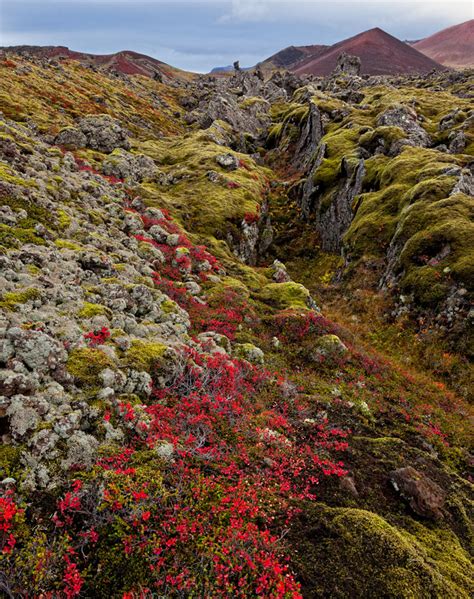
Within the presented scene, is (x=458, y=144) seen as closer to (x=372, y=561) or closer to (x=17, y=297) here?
(x=372, y=561)

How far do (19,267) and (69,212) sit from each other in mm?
11339

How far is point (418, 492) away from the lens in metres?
11.5

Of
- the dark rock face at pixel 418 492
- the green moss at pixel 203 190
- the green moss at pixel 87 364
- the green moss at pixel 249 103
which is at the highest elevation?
the green moss at pixel 249 103

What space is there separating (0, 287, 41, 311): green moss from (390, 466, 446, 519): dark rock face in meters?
14.7

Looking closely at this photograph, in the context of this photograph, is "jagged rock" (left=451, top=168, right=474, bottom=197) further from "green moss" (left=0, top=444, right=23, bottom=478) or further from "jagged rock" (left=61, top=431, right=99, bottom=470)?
"green moss" (left=0, top=444, right=23, bottom=478)

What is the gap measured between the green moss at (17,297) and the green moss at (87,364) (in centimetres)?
293

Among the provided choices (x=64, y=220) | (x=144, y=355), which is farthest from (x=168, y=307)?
(x=64, y=220)

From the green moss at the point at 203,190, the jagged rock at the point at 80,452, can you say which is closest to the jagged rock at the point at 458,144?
the green moss at the point at 203,190

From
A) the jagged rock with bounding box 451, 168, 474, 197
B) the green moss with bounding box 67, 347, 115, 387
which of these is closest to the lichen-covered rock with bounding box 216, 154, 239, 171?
the jagged rock with bounding box 451, 168, 474, 197

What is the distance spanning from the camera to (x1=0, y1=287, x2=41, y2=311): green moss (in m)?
12.7

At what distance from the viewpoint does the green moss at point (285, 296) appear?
91.4 ft

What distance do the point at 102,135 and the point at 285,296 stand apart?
4388cm

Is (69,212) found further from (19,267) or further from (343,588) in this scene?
(343,588)

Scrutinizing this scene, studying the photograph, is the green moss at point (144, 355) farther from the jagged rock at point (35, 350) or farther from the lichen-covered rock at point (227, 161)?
the lichen-covered rock at point (227, 161)
